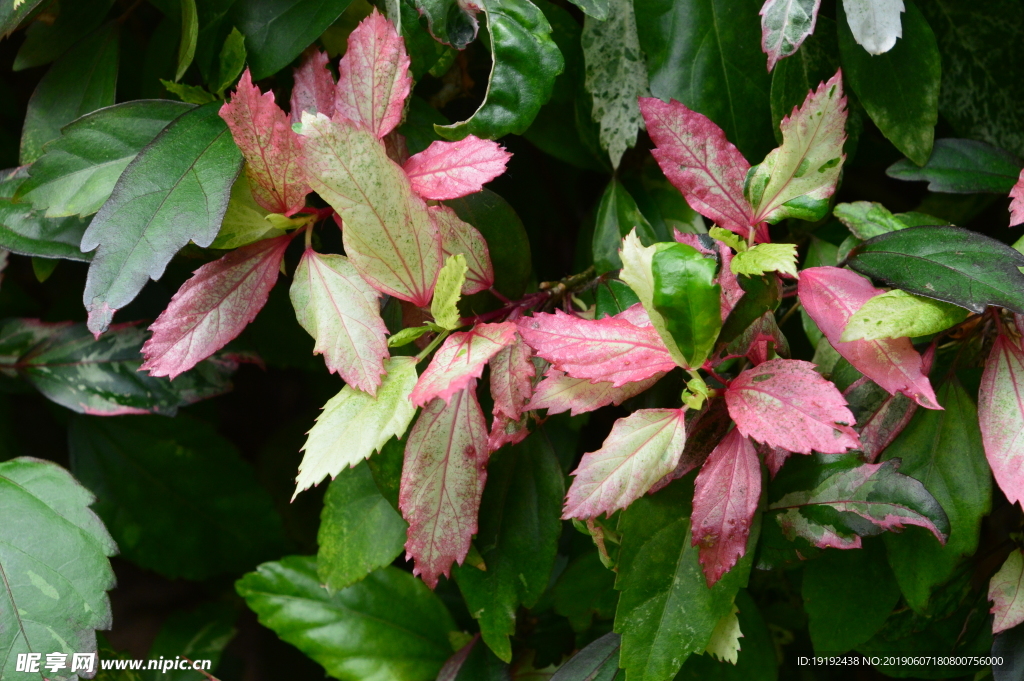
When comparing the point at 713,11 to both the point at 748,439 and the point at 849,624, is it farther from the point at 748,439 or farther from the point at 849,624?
the point at 849,624

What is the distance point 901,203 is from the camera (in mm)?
865

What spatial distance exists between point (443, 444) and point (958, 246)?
0.41m

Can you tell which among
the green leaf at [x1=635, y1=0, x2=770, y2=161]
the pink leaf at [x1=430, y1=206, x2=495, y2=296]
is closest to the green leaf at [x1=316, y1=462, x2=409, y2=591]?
the pink leaf at [x1=430, y1=206, x2=495, y2=296]

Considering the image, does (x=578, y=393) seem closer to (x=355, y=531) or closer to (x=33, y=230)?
(x=355, y=531)

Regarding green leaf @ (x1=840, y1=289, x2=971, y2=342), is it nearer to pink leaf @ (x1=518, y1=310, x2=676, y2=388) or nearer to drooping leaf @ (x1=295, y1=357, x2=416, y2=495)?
pink leaf @ (x1=518, y1=310, x2=676, y2=388)

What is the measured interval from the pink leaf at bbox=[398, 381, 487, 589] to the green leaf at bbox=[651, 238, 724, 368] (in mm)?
170

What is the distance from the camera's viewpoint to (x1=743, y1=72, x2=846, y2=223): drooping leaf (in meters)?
0.51

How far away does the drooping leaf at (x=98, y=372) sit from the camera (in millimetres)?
777

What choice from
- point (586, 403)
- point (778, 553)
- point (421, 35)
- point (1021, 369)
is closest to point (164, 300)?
point (421, 35)

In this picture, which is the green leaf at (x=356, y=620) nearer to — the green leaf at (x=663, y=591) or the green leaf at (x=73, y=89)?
the green leaf at (x=663, y=591)

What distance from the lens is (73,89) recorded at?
701 millimetres

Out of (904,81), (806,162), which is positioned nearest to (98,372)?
(806,162)

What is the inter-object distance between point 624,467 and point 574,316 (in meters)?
0.11

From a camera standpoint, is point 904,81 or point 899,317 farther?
point 904,81
